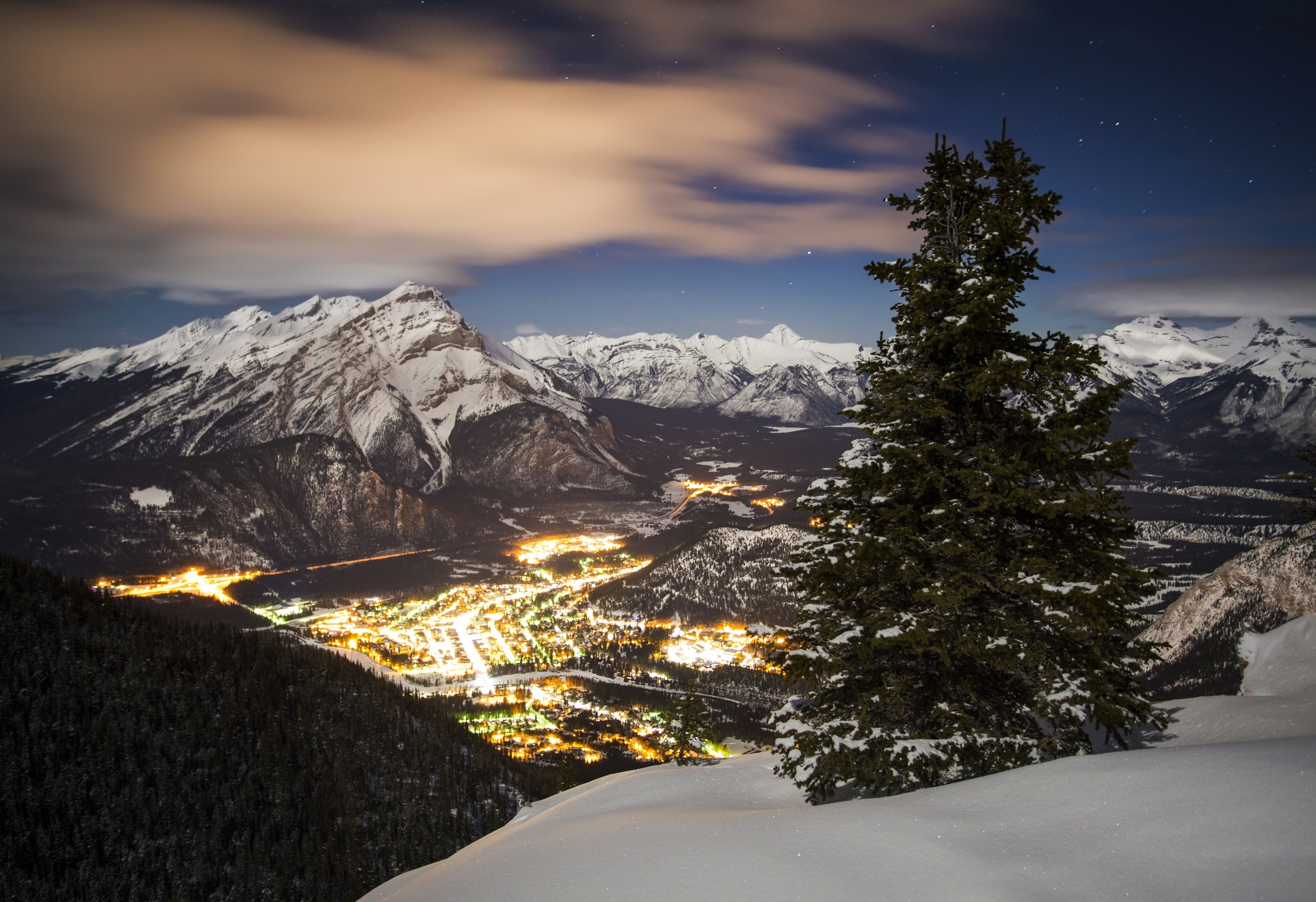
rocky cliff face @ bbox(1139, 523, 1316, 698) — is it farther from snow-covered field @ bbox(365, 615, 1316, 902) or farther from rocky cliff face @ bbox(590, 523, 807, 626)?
rocky cliff face @ bbox(590, 523, 807, 626)

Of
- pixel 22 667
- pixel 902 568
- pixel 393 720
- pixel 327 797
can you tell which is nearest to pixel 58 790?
pixel 22 667

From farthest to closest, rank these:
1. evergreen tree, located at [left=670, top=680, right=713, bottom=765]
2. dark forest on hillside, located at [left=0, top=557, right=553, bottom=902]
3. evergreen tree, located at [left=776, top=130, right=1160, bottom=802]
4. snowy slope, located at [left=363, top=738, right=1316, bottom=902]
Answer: dark forest on hillside, located at [left=0, top=557, right=553, bottom=902] → evergreen tree, located at [left=670, top=680, right=713, bottom=765] → evergreen tree, located at [left=776, top=130, right=1160, bottom=802] → snowy slope, located at [left=363, top=738, right=1316, bottom=902]

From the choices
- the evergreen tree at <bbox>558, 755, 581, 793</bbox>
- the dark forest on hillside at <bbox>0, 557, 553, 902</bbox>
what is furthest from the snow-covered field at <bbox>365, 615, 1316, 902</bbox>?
the dark forest on hillside at <bbox>0, 557, 553, 902</bbox>

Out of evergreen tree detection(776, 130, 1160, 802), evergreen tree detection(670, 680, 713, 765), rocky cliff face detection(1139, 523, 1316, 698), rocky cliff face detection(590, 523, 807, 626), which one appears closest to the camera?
evergreen tree detection(776, 130, 1160, 802)

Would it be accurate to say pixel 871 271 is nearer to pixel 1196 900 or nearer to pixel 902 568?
pixel 902 568

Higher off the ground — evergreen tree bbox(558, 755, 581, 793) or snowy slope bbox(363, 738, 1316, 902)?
snowy slope bbox(363, 738, 1316, 902)

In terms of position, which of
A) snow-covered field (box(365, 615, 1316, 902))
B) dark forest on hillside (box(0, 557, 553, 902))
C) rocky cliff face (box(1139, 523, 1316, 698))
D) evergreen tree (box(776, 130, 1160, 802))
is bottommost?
dark forest on hillside (box(0, 557, 553, 902))

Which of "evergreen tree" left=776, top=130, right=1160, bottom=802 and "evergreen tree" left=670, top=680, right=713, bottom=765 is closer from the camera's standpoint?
"evergreen tree" left=776, top=130, right=1160, bottom=802
